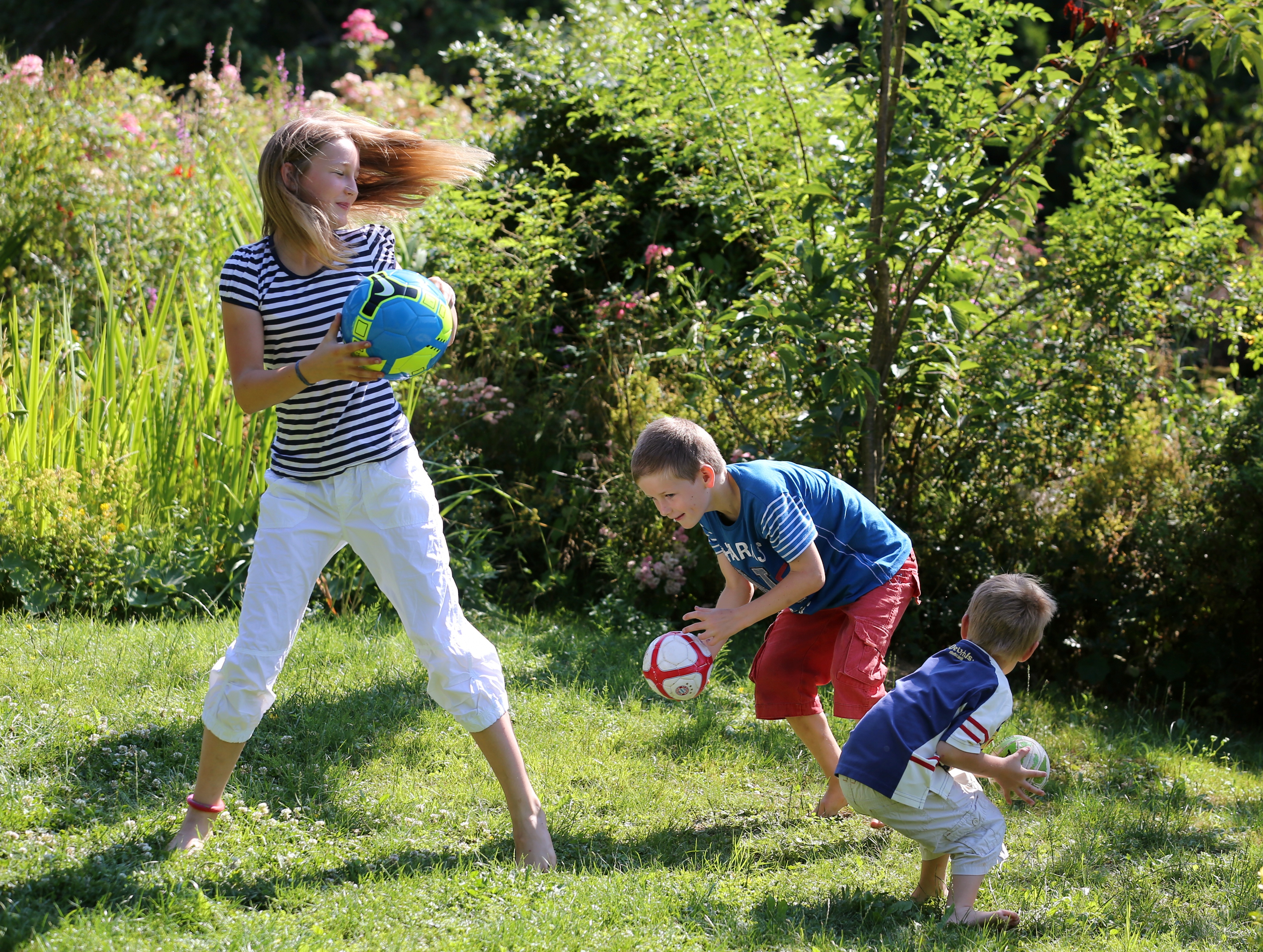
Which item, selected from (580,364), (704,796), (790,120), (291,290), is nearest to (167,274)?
(580,364)

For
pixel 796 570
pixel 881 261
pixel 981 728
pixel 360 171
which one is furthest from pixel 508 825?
pixel 881 261

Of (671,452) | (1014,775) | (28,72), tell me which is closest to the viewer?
(1014,775)

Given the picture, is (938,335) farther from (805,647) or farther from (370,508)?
(370,508)

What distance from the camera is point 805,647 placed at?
3.69 m

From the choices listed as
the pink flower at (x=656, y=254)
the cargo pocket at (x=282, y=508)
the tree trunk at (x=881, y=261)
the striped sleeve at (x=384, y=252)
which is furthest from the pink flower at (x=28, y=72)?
the cargo pocket at (x=282, y=508)

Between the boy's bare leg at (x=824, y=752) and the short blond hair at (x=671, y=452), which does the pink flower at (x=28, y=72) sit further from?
the boy's bare leg at (x=824, y=752)

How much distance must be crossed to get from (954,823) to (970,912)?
241mm

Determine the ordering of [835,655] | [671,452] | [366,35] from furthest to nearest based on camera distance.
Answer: [366,35] → [835,655] → [671,452]

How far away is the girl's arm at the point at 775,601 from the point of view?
3.18 metres

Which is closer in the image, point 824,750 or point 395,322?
point 395,322

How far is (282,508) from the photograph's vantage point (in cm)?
303

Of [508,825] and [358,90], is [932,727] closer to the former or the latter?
[508,825]

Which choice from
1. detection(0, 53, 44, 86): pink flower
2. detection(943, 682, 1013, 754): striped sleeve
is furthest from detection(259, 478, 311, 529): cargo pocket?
detection(0, 53, 44, 86): pink flower

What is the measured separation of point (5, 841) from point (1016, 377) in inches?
177
